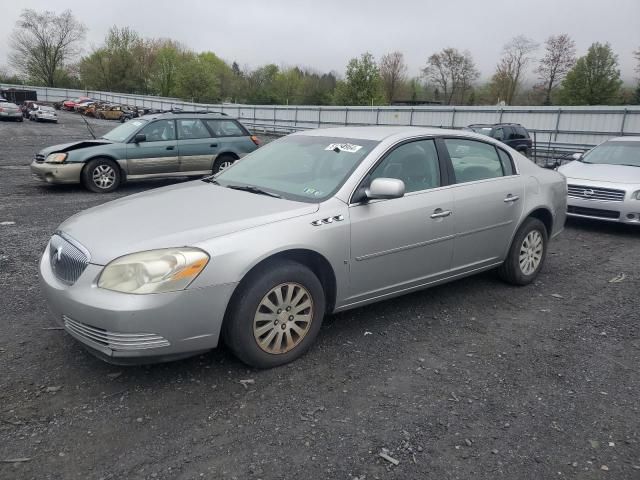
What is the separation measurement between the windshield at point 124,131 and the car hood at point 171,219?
7.05 m

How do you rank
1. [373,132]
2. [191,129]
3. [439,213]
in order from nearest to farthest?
[439,213] → [373,132] → [191,129]

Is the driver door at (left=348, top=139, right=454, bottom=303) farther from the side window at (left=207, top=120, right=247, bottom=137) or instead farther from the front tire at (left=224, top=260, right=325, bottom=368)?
the side window at (left=207, top=120, right=247, bottom=137)

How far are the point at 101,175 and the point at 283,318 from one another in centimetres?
814

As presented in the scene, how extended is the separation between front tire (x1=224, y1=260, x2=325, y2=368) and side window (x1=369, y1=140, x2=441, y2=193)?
42.7 inches

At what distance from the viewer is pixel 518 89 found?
63.8 m

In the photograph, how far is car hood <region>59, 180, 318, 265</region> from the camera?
10.3 ft

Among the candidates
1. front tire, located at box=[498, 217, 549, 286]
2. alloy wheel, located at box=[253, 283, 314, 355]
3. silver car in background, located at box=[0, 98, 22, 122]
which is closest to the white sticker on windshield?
alloy wheel, located at box=[253, 283, 314, 355]

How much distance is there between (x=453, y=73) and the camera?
235 feet

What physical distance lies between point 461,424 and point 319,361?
108 cm

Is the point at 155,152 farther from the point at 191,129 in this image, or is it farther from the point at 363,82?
the point at 363,82

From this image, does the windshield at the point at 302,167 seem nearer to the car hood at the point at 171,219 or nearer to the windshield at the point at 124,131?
the car hood at the point at 171,219

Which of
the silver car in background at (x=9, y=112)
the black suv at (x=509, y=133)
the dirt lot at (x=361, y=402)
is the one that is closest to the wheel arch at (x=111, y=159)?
the dirt lot at (x=361, y=402)

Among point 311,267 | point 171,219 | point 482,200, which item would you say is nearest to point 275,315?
point 311,267

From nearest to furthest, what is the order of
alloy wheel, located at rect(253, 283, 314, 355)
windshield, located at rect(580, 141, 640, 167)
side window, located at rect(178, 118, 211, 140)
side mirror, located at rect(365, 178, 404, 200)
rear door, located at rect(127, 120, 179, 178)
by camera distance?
alloy wheel, located at rect(253, 283, 314, 355)
side mirror, located at rect(365, 178, 404, 200)
windshield, located at rect(580, 141, 640, 167)
rear door, located at rect(127, 120, 179, 178)
side window, located at rect(178, 118, 211, 140)
